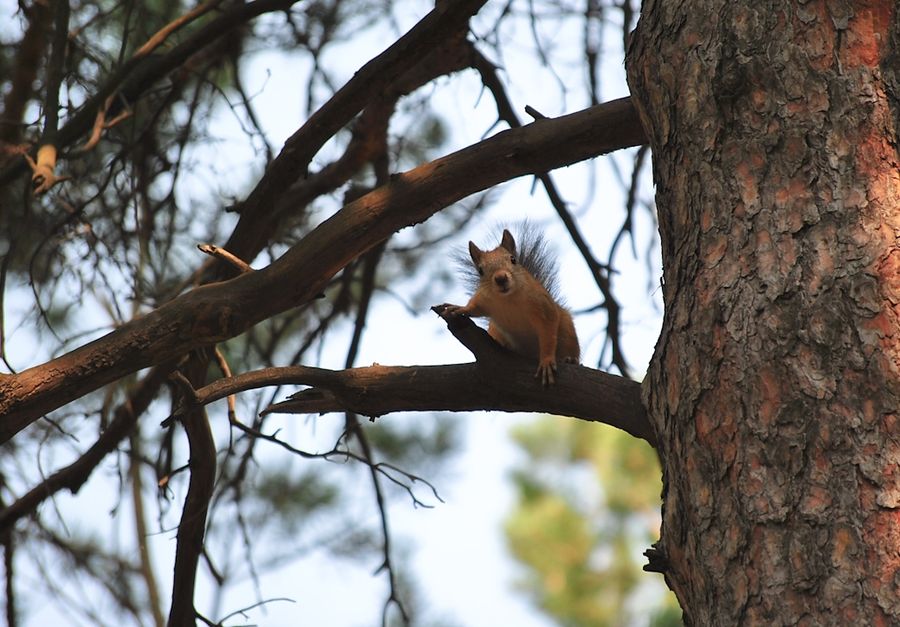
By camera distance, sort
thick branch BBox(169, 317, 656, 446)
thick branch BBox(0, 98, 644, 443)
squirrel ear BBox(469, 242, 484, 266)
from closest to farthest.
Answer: thick branch BBox(169, 317, 656, 446) → thick branch BBox(0, 98, 644, 443) → squirrel ear BBox(469, 242, 484, 266)

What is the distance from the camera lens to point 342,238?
7.14 ft

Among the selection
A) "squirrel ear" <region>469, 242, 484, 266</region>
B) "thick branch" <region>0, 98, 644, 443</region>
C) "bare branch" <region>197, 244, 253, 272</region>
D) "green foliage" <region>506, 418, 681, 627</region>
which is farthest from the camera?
"green foliage" <region>506, 418, 681, 627</region>

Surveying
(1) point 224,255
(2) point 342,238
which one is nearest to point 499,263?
(2) point 342,238

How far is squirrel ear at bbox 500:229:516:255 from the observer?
3015mm

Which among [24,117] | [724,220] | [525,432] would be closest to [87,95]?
[24,117]

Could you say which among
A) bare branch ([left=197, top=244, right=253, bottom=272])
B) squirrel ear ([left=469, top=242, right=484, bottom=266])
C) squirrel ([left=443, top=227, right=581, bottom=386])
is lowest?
bare branch ([left=197, top=244, right=253, bottom=272])

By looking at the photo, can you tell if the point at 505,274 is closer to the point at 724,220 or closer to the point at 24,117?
the point at 724,220

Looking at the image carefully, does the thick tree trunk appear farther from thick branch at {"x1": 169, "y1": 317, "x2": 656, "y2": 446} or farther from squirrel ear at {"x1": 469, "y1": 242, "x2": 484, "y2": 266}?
squirrel ear at {"x1": 469, "y1": 242, "x2": 484, "y2": 266}

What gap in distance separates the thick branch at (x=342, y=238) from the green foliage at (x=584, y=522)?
267 inches

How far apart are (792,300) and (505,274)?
1172mm

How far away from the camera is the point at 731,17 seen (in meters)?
1.79

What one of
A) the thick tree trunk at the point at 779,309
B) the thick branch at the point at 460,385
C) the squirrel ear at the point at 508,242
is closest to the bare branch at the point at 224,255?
the thick branch at the point at 460,385

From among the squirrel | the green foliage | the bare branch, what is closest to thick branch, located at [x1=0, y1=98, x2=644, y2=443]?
the bare branch

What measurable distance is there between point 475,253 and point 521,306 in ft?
1.40
